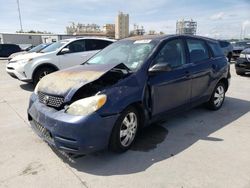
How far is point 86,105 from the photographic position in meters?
2.84

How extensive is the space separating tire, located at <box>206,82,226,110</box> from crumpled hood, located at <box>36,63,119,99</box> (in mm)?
2748

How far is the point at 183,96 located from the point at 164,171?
168cm

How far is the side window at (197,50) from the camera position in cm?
446

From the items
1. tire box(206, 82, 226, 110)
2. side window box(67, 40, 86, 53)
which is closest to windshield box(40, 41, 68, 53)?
side window box(67, 40, 86, 53)

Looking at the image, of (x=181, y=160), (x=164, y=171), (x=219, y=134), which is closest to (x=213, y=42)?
(x=219, y=134)

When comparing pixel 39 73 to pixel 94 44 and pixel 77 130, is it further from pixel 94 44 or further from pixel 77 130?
pixel 77 130

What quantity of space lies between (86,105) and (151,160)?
1.15m

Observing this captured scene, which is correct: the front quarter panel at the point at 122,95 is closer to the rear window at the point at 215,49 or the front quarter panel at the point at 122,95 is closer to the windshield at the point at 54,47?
the rear window at the point at 215,49

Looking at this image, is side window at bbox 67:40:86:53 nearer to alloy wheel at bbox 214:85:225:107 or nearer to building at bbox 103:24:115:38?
alloy wheel at bbox 214:85:225:107

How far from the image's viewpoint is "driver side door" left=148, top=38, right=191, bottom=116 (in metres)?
3.63

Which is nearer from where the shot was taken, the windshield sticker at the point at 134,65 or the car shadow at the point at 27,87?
the windshield sticker at the point at 134,65

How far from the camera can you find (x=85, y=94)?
3.09 m

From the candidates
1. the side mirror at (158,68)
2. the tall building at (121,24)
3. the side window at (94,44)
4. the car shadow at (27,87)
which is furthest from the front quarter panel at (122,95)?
the tall building at (121,24)

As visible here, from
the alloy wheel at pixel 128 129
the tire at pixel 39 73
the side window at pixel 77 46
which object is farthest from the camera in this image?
the side window at pixel 77 46
